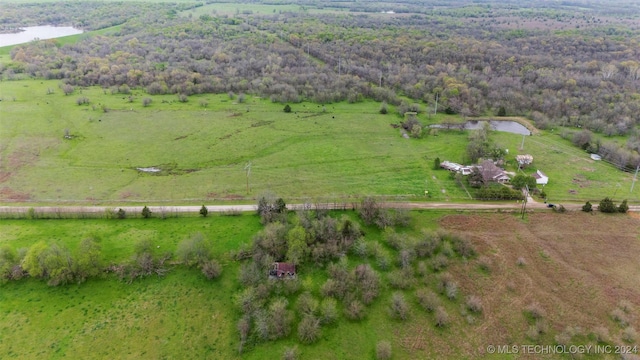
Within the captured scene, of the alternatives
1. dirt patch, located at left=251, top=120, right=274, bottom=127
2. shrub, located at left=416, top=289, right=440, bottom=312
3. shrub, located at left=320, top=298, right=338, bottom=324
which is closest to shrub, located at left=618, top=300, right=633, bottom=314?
shrub, located at left=416, top=289, right=440, bottom=312

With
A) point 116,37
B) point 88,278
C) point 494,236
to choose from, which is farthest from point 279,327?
point 116,37

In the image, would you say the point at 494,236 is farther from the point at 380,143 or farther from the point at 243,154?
the point at 243,154

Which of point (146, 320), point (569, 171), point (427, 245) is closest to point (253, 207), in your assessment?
point (146, 320)

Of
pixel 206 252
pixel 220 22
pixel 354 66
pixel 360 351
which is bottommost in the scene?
pixel 360 351

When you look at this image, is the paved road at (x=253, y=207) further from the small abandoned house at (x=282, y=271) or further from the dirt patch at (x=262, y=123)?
the dirt patch at (x=262, y=123)

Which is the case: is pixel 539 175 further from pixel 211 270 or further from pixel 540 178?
pixel 211 270
